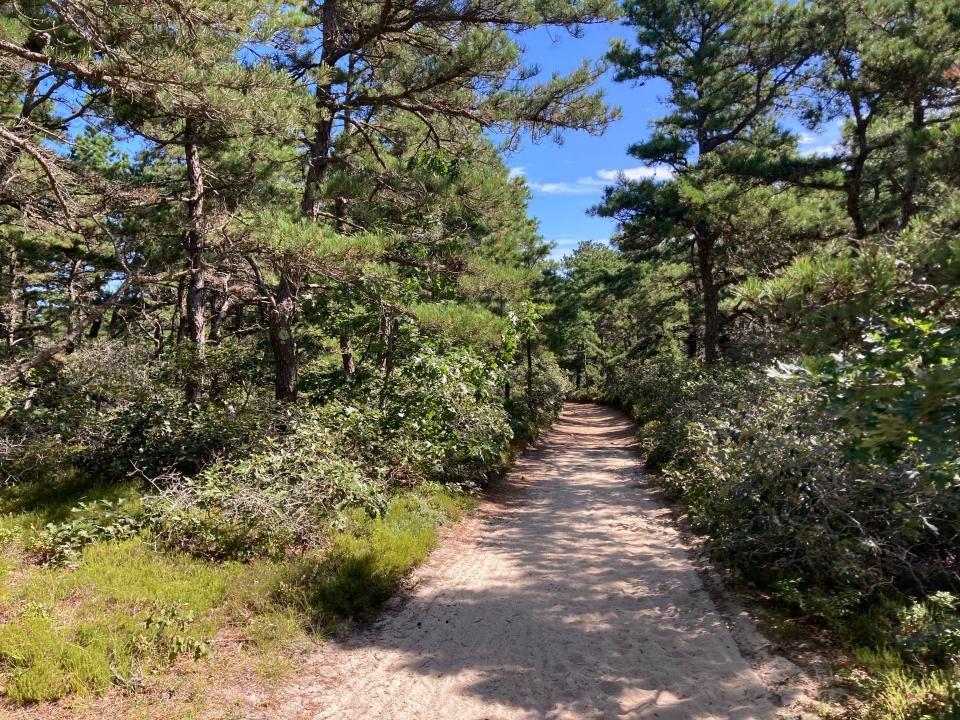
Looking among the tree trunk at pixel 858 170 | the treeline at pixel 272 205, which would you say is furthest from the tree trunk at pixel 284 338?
the tree trunk at pixel 858 170

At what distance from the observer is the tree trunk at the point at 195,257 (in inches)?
289

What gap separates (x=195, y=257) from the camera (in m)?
Answer: 7.35

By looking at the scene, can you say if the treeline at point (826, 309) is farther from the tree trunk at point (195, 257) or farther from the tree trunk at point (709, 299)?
the tree trunk at point (195, 257)

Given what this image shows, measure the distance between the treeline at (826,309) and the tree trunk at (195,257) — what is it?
7227 millimetres

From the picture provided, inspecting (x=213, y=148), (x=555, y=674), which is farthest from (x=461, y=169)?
(x=555, y=674)

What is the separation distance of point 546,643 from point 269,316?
6.75m

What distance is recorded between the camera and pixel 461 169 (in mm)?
8422

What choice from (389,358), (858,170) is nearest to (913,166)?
(858,170)

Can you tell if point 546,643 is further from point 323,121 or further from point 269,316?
point 323,121

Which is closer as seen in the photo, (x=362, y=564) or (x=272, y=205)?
(x=362, y=564)

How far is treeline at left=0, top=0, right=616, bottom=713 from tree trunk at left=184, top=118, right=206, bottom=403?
5 centimetres

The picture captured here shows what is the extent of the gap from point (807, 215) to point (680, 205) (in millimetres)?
2602

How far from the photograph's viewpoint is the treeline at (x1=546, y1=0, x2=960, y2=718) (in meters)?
2.89

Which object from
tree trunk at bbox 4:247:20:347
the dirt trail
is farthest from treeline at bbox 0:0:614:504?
the dirt trail
